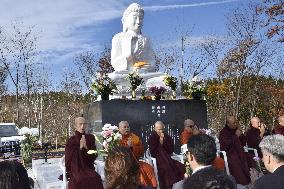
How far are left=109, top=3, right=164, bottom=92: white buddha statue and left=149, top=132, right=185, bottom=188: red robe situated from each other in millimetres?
4353

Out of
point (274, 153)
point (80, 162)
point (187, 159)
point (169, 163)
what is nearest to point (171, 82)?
point (169, 163)

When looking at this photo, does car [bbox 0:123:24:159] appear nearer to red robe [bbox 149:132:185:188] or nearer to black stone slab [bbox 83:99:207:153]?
black stone slab [bbox 83:99:207:153]

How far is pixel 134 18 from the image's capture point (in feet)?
47.2

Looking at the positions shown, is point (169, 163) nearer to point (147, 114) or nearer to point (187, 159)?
point (147, 114)

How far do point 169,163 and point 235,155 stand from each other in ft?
5.40

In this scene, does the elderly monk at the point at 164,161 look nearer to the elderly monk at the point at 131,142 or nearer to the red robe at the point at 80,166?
the elderly monk at the point at 131,142

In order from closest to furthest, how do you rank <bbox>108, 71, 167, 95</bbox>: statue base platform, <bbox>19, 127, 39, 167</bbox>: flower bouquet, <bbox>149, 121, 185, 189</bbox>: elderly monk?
<bbox>149, 121, 185, 189</bbox>: elderly monk < <bbox>108, 71, 167, 95</bbox>: statue base platform < <bbox>19, 127, 39, 167</bbox>: flower bouquet

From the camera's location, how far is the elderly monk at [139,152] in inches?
298

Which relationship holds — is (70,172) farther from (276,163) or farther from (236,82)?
(236,82)

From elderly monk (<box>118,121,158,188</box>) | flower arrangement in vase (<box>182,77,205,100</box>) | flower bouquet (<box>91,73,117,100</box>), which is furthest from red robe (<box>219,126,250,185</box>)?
flower bouquet (<box>91,73,117,100</box>)

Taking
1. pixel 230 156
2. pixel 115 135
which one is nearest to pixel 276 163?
pixel 115 135

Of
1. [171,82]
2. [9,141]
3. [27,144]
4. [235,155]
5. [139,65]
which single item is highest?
[139,65]

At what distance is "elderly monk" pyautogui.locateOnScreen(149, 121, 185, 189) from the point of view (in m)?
9.30

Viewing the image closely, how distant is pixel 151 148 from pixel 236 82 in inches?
663
